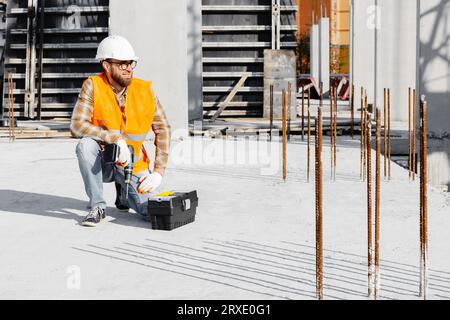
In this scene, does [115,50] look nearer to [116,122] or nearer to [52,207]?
[116,122]

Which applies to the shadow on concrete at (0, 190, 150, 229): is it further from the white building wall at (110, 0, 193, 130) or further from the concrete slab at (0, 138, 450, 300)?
the white building wall at (110, 0, 193, 130)

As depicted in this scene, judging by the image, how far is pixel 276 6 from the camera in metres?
19.9

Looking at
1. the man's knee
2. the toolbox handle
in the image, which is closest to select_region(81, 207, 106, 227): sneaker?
the man's knee

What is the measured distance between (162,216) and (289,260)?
4.61ft

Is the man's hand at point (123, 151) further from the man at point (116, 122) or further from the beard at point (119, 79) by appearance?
the beard at point (119, 79)

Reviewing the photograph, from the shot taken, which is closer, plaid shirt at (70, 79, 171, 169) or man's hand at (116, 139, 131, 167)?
man's hand at (116, 139, 131, 167)

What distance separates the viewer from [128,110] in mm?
7359

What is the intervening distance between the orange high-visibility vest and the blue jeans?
0.67ft

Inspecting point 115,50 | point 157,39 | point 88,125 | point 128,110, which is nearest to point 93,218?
point 88,125

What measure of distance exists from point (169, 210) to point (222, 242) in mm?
581

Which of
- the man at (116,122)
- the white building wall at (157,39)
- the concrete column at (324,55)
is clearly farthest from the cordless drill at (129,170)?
the concrete column at (324,55)

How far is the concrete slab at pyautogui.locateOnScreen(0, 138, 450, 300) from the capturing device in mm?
5375

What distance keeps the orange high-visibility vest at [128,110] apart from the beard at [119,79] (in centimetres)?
7
